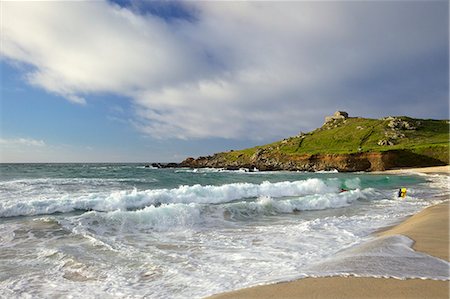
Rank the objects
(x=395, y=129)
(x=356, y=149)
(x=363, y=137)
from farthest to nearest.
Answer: (x=363, y=137) < (x=395, y=129) < (x=356, y=149)

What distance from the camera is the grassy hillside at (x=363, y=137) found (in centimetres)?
10563

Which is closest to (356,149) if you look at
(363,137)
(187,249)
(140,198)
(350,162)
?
(350,162)

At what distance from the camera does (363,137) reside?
123 m

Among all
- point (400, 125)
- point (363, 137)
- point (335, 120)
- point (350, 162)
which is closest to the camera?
point (350, 162)

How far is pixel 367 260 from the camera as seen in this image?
7676mm

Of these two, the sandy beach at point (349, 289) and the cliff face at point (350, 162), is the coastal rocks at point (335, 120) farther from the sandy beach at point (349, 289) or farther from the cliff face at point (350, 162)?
the sandy beach at point (349, 289)

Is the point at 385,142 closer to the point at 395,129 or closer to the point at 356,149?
the point at 356,149

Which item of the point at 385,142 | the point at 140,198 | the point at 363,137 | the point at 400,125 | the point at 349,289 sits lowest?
the point at 140,198

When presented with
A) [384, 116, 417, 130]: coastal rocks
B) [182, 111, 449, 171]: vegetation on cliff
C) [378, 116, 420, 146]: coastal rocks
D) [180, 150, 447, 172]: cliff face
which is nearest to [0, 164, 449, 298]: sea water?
[180, 150, 447, 172]: cliff face

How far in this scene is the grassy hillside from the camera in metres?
106

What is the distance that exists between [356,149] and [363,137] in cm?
2358

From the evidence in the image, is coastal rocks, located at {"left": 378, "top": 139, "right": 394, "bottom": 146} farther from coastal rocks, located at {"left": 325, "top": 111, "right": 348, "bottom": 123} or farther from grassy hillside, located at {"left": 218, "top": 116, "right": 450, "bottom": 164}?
coastal rocks, located at {"left": 325, "top": 111, "right": 348, "bottom": 123}

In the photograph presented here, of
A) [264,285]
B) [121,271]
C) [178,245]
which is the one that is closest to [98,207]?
[178,245]

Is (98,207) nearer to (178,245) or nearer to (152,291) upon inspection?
(178,245)
